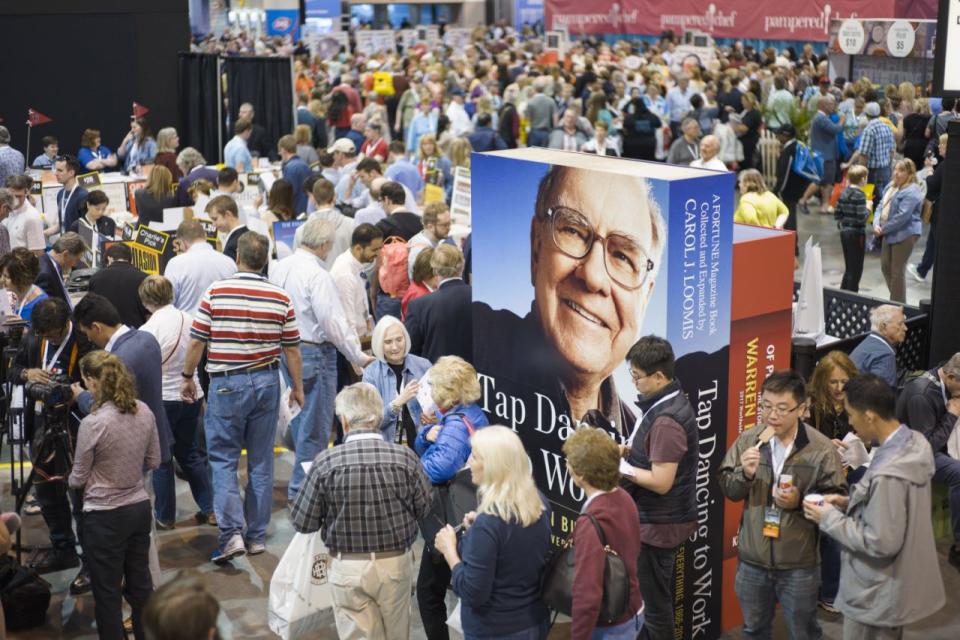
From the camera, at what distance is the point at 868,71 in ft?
65.7

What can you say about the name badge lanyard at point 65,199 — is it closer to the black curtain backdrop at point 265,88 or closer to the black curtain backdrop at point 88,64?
the black curtain backdrop at point 265,88

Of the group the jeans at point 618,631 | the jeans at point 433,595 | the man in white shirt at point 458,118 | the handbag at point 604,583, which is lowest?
the jeans at point 433,595

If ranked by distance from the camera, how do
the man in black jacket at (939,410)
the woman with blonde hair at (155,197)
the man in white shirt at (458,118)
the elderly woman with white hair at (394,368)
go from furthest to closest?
the man in white shirt at (458,118) → the woman with blonde hair at (155,197) → the man in black jacket at (939,410) → the elderly woman with white hair at (394,368)

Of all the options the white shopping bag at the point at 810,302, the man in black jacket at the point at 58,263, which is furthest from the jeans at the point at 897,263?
the man in black jacket at the point at 58,263

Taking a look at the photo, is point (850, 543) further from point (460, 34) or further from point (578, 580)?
point (460, 34)

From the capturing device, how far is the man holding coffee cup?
14.4 feet

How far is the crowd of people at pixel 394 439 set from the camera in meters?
4.00

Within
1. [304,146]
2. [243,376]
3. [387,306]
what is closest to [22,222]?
[387,306]

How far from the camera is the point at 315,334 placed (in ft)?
22.1

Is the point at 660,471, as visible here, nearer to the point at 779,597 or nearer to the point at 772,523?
the point at 772,523

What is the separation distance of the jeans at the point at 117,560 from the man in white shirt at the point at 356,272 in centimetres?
225

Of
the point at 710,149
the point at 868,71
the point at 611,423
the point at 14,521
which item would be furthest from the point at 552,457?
the point at 868,71

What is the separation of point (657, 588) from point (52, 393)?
2.82 metres

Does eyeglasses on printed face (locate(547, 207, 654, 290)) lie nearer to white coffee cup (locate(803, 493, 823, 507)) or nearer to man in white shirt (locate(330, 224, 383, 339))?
white coffee cup (locate(803, 493, 823, 507))
